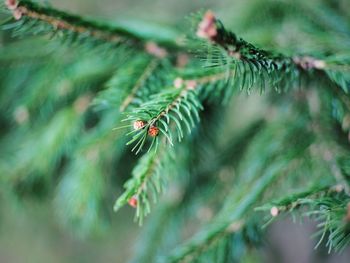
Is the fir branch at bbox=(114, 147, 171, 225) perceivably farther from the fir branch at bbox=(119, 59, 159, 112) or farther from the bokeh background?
the bokeh background

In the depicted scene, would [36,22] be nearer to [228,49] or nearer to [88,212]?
[228,49]

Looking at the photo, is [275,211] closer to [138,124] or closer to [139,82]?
[138,124]

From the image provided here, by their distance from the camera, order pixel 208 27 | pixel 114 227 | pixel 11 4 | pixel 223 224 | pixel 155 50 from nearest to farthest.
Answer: pixel 208 27, pixel 11 4, pixel 223 224, pixel 155 50, pixel 114 227

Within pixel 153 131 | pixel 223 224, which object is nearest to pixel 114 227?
pixel 223 224

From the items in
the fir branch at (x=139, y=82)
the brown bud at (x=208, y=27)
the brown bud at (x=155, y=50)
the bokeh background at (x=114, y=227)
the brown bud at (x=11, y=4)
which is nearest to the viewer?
the brown bud at (x=208, y=27)

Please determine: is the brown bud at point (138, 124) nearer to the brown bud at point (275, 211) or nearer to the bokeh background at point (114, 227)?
the brown bud at point (275, 211)

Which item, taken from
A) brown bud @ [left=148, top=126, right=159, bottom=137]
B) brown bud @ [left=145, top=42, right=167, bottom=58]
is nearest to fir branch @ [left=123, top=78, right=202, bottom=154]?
brown bud @ [left=148, top=126, right=159, bottom=137]

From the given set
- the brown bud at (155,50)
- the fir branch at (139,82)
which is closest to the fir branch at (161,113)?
the fir branch at (139,82)

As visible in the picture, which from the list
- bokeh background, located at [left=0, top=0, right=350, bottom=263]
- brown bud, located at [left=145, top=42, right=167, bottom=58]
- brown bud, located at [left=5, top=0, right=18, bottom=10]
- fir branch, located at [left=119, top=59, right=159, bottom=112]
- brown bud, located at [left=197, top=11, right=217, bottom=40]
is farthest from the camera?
bokeh background, located at [left=0, top=0, right=350, bottom=263]

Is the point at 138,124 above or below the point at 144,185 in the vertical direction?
above
